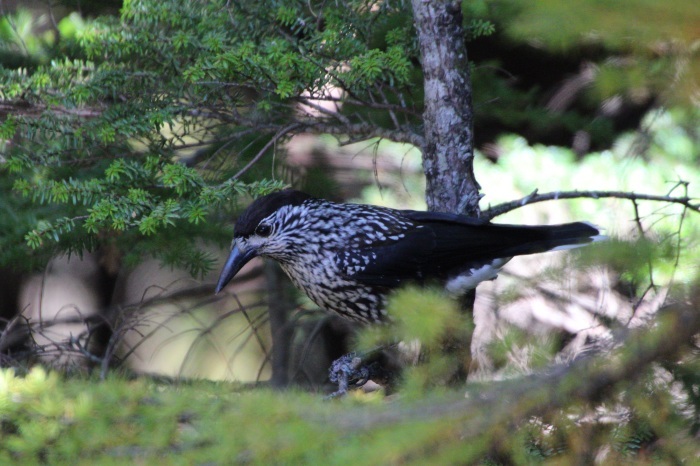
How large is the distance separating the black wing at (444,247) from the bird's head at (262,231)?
0.95ft

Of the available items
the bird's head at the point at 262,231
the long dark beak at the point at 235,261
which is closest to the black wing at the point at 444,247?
the bird's head at the point at 262,231

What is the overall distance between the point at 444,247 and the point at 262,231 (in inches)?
30.5

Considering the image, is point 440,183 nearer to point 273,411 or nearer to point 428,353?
point 428,353

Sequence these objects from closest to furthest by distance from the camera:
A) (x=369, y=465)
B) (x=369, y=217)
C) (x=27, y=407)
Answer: (x=369, y=465) < (x=27, y=407) < (x=369, y=217)

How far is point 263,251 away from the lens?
3.24 m

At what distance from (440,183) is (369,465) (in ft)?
6.54

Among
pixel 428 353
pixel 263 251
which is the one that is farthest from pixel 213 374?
pixel 428 353

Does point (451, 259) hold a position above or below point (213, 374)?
above

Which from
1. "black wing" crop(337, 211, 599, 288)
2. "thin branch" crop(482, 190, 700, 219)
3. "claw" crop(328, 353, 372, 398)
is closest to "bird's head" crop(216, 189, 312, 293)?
"black wing" crop(337, 211, 599, 288)

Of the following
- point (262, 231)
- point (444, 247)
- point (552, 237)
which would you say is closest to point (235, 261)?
point (262, 231)

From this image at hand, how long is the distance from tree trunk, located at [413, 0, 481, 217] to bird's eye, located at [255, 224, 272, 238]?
73cm

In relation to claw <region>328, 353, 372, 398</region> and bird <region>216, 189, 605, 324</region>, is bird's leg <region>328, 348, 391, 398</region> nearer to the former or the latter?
claw <region>328, 353, 372, 398</region>

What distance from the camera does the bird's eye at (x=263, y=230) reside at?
10.4 feet

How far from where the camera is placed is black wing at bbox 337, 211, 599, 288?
302cm
